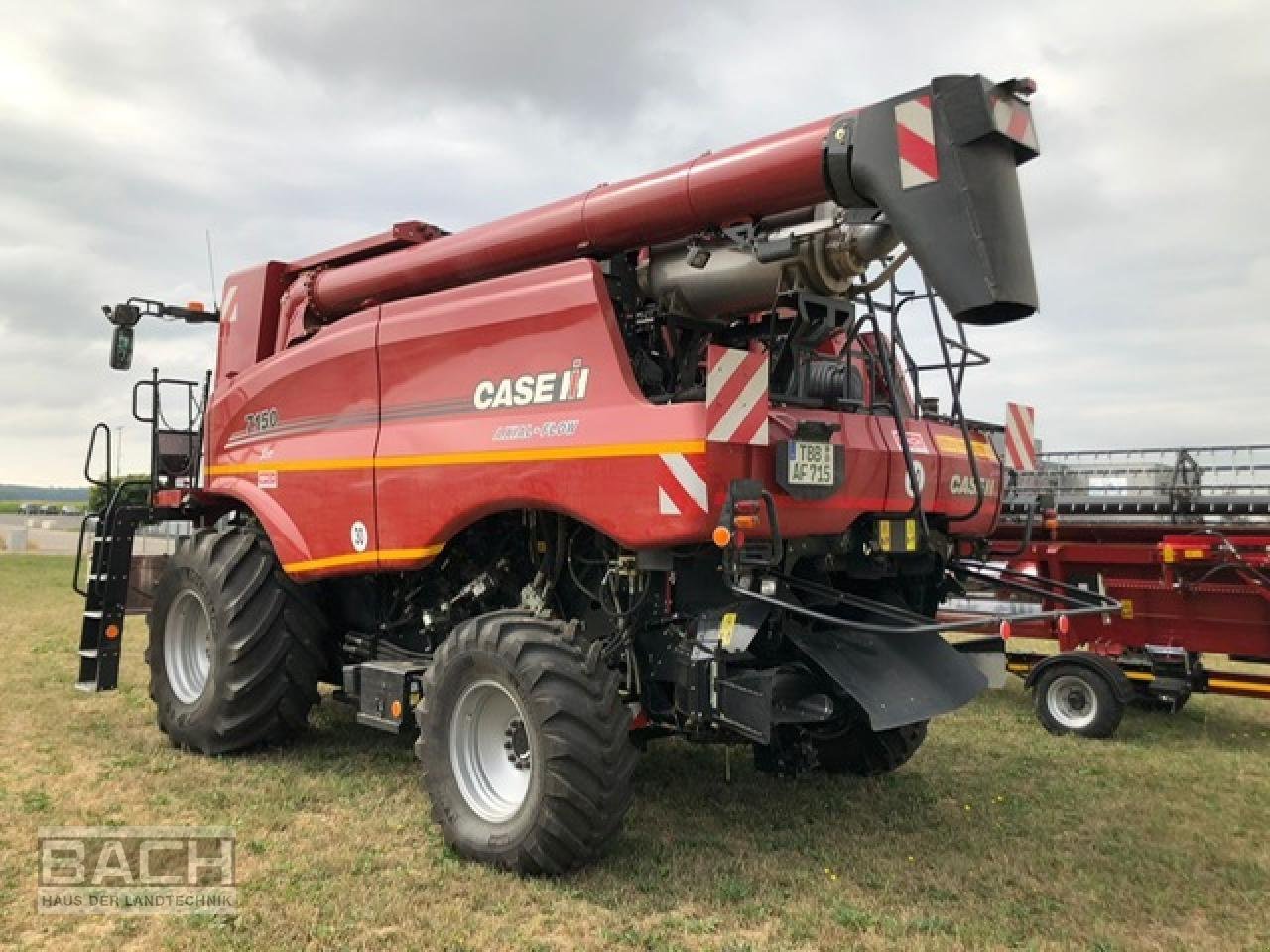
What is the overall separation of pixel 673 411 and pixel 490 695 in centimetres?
165

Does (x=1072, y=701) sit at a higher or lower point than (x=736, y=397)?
lower

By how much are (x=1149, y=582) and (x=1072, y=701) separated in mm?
1128

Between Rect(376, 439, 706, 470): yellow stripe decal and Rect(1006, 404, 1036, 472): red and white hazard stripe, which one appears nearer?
Rect(376, 439, 706, 470): yellow stripe decal

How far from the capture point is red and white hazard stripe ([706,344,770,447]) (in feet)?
13.6

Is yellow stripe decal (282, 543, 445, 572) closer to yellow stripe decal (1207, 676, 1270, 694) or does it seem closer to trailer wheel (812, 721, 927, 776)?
trailer wheel (812, 721, 927, 776)

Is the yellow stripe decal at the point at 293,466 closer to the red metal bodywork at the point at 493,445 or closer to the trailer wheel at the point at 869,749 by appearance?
the red metal bodywork at the point at 493,445

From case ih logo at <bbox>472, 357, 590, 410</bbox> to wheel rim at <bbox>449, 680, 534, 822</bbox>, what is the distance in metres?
1.32

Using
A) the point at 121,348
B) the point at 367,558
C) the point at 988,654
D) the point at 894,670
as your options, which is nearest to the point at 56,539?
the point at 121,348

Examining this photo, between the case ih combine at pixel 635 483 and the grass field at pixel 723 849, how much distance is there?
326 millimetres

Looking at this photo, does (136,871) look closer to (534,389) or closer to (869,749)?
(534,389)

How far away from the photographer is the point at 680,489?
4.18 m

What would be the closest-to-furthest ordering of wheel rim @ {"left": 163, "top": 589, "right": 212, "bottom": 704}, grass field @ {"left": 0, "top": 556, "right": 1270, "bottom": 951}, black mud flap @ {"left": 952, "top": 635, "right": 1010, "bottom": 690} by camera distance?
grass field @ {"left": 0, "top": 556, "right": 1270, "bottom": 951}
black mud flap @ {"left": 952, "top": 635, "right": 1010, "bottom": 690}
wheel rim @ {"left": 163, "top": 589, "right": 212, "bottom": 704}

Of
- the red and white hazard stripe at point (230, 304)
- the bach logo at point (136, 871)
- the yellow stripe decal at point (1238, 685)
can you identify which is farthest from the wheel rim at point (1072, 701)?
the red and white hazard stripe at point (230, 304)

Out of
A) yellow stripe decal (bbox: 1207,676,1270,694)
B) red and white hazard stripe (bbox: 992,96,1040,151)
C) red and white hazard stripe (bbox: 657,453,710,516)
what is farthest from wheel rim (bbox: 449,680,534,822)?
yellow stripe decal (bbox: 1207,676,1270,694)
